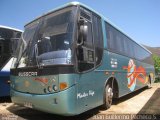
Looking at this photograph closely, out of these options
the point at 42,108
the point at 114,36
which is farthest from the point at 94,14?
the point at 42,108

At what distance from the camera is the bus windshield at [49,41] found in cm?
579

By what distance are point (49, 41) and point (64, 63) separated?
903 millimetres

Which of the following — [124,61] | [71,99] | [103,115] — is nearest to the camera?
[71,99]

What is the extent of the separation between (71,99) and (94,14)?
10.0ft

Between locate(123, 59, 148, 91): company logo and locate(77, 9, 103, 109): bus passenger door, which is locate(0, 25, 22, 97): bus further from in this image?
locate(123, 59, 148, 91): company logo

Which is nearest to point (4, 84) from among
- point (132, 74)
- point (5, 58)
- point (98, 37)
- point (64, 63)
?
point (5, 58)

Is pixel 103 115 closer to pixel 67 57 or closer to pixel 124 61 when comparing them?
pixel 67 57

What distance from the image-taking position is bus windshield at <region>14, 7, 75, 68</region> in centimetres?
579

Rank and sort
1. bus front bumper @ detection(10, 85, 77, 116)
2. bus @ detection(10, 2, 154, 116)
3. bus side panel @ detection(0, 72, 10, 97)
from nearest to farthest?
bus front bumper @ detection(10, 85, 77, 116) < bus @ detection(10, 2, 154, 116) < bus side panel @ detection(0, 72, 10, 97)

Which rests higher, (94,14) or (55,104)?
(94,14)

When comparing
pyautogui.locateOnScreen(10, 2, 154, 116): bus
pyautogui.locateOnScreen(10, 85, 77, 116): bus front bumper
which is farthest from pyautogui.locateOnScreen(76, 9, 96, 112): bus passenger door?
pyautogui.locateOnScreen(10, 85, 77, 116): bus front bumper

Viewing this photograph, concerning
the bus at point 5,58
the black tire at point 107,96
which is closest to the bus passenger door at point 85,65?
the black tire at point 107,96

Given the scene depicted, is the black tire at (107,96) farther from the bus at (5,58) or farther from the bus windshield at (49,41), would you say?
the bus at (5,58)

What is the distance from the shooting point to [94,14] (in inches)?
289
